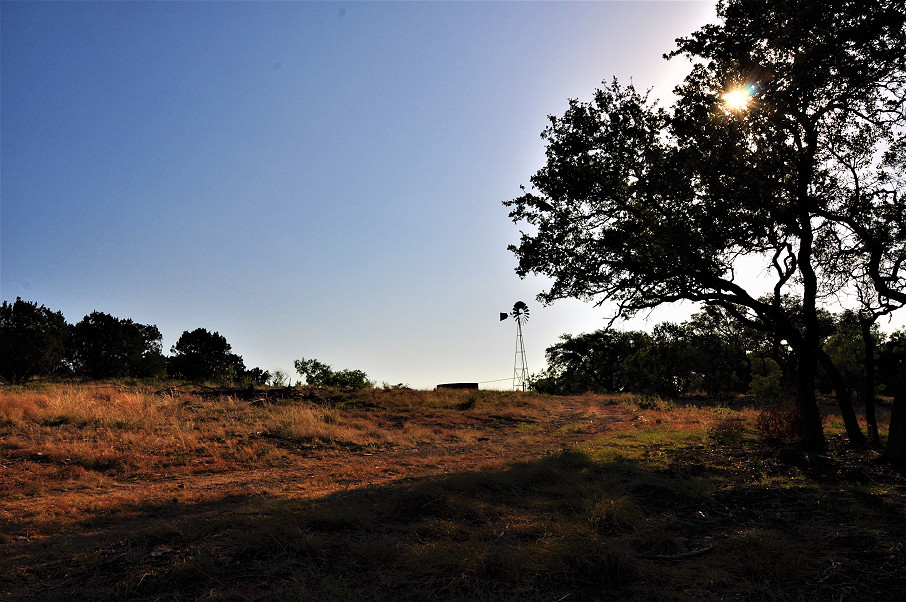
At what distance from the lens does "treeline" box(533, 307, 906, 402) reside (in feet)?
46.2

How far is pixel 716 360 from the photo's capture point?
40.5 metres

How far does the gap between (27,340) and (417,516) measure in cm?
3793

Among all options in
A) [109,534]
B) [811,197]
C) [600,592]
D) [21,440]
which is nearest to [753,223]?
[811,197]

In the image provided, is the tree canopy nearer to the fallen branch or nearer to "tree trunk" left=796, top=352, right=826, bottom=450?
"tree trunk" left=796, top=352, right=826, bottom=450

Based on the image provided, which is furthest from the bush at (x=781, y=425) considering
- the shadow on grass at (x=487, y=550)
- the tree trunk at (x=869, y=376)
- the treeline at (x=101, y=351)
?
the treeline at (x=101, y=351)

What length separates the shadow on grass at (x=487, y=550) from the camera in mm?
4320

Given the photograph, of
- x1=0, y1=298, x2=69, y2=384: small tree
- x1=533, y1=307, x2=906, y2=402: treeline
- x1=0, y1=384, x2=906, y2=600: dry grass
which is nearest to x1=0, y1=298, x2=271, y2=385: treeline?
x1=0, y1=298, x2=69, y2=384: small tree

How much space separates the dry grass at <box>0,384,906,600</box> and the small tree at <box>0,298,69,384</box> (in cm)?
2372

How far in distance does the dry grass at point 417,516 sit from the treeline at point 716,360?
95.2 inches

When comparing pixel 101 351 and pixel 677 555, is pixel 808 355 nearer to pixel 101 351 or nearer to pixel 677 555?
pixel 677 555

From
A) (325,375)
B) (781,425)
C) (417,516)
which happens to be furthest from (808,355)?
(325,375)

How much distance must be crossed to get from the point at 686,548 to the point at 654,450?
828 centimetres

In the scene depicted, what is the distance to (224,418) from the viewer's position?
55.4 feet

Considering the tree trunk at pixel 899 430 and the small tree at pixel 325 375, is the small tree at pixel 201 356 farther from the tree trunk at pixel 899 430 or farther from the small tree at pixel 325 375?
the tree trunk at pixel 899 430
